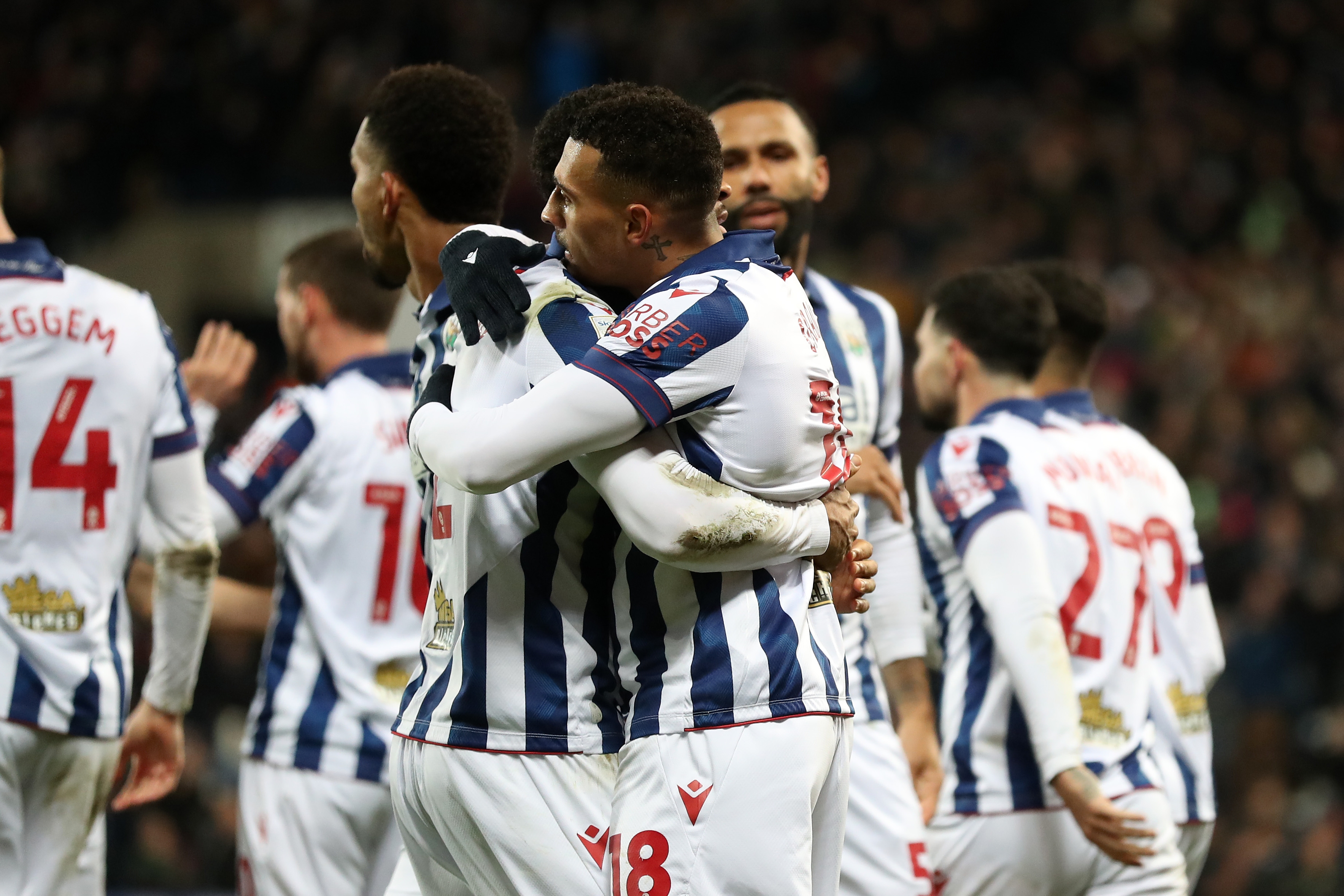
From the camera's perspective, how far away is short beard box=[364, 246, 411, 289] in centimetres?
364

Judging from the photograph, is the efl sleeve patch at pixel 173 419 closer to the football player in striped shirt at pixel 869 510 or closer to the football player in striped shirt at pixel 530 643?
the football player in striped shirt at pixel 869 510

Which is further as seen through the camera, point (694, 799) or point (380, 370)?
point (380, 370)

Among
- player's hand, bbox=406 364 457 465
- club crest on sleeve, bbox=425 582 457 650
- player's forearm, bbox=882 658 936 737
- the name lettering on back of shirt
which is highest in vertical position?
the name lettering on back of shirt

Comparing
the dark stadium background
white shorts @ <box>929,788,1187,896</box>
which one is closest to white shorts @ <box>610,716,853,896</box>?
white shorts @ <box>929,788,1187,896</box>

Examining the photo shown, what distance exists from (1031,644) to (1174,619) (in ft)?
3.10

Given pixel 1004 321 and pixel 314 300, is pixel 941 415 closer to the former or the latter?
pixel 1004 321

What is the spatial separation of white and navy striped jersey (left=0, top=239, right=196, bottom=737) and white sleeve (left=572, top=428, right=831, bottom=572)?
209 centimetres

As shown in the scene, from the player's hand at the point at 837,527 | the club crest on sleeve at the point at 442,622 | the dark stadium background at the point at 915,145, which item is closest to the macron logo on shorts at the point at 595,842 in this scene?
the club crest on sleeve at the point at 442,622

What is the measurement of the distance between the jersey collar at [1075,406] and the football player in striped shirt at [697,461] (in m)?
2.28

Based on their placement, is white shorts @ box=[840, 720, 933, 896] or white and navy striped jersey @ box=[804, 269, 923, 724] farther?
white and navy striped jersey @ box=[804, 269, 923, 724]

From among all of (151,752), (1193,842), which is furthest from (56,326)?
(1193,842)

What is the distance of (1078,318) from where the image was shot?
529 cm

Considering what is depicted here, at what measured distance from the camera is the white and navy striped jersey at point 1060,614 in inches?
177

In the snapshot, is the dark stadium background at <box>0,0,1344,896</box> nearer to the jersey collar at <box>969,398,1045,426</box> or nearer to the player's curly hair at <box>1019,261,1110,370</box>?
the player's curly hair at <box>1019,261,1110,370</box>
